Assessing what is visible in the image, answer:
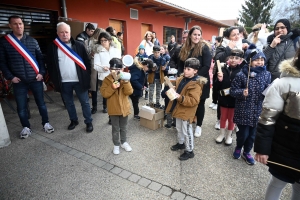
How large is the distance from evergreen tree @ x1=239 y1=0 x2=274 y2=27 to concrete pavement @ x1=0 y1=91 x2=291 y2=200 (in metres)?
33.2

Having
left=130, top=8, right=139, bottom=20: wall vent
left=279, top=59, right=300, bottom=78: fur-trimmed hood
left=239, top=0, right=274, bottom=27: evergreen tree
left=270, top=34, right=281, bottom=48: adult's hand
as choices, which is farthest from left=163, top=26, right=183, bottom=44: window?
left=239, top=0, right=274, bottom=27: evergreen tree

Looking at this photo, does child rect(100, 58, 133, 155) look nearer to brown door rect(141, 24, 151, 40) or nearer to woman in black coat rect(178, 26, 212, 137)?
woman in black coat rect(178, 26, 212, 137)

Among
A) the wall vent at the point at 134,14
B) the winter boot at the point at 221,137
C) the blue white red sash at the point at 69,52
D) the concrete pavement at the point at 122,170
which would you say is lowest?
the concrete pavement at the point at 122,170

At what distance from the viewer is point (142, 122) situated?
3.95 metres

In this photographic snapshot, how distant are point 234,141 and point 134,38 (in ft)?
23.2

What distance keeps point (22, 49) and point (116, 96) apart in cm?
190

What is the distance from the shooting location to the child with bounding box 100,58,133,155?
8.67 ft

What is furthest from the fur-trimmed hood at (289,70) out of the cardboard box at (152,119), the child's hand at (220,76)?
the cardboard box at (152,119)

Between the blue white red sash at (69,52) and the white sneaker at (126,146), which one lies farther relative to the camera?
the blue white red sash at (69,52)

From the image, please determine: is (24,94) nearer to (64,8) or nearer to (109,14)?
(64,8)

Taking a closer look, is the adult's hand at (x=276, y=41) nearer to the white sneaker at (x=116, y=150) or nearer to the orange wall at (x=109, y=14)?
the white sneaker at (x=116, y=150)

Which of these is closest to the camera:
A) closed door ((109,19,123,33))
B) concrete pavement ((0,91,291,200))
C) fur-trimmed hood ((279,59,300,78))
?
fur-trimmed hood ((279,59,300,78))

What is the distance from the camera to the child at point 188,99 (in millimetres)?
2539

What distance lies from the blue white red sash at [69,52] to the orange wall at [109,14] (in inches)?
124
